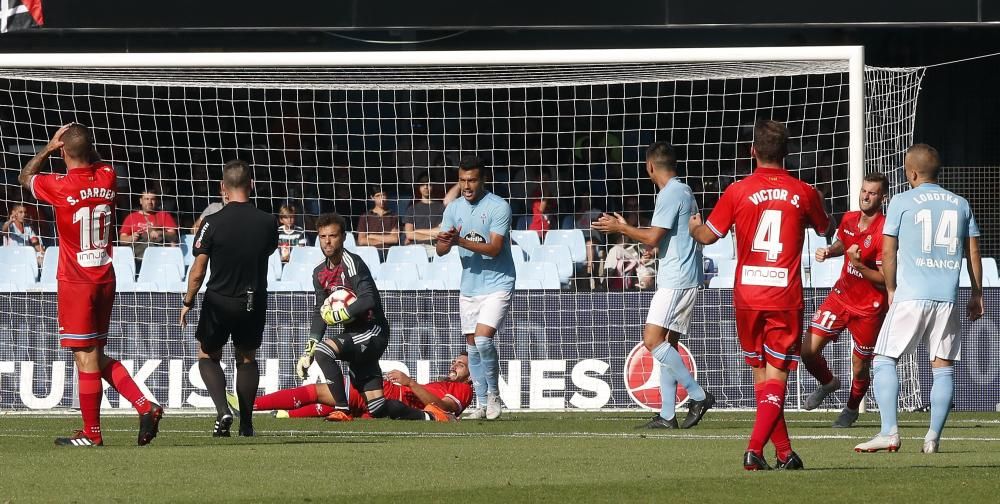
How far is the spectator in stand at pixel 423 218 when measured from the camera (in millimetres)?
16375

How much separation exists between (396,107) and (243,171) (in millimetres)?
7783

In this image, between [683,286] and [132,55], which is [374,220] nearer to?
[132,55]

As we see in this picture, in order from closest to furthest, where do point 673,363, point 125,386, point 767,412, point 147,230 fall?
point 767,412 < point 125,386 < point 673,363 < point 147,230

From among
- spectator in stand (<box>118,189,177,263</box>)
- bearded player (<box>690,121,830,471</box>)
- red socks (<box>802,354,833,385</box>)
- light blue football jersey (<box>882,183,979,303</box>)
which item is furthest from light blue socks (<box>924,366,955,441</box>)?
spectator in stand (<box>118,189,177,263</box>)

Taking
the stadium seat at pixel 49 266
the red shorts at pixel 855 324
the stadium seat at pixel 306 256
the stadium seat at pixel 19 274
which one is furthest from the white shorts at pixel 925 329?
the stadium seat at pixel 19 274

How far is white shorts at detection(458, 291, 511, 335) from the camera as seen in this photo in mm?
12500

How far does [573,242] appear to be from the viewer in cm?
1611

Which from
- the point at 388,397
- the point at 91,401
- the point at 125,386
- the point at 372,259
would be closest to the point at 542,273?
the point at 372,259

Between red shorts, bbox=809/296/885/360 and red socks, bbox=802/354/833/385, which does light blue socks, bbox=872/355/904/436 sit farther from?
red socks, bbox=802/354/833/385

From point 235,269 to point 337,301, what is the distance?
1.91m

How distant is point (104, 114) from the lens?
1650 cm

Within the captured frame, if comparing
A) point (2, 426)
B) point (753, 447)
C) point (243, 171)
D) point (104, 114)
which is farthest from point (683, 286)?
point (104, 114)

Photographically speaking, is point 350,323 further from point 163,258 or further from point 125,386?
point 163,258

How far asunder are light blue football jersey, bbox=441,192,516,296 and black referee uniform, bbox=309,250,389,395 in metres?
0.89
